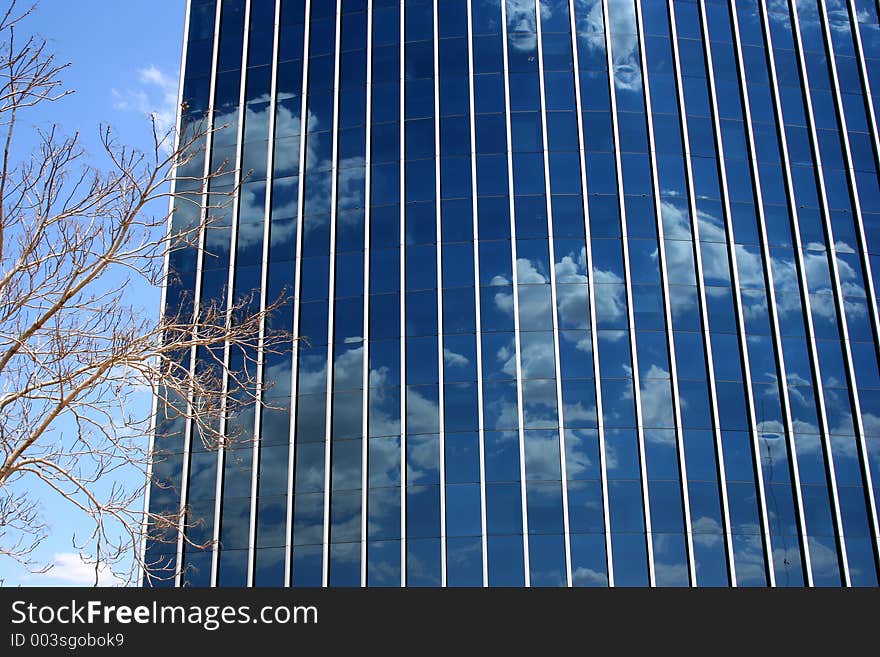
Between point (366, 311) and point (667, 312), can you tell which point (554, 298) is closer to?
point (667, 312)

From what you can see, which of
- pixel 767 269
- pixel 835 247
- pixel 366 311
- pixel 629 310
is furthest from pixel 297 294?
pixel 835 247

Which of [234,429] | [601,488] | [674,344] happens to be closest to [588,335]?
[674,344]

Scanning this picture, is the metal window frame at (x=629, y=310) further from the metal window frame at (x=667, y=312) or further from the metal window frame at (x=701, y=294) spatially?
the metal window frame at (x=701, y=294)

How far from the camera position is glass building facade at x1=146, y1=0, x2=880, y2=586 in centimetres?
3170

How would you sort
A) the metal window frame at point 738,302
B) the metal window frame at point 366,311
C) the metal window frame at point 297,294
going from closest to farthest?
the metal window frame at point 738,302 → the metal window frame at point 366,311 → the metal window frame at point 297,294

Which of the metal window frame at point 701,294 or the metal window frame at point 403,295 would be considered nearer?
the metal window frame at point 701,294

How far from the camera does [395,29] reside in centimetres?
3788

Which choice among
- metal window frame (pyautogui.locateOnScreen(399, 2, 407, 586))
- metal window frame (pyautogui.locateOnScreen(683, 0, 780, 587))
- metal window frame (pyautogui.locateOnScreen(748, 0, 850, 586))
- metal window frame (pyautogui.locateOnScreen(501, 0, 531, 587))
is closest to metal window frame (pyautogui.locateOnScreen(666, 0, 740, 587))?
metal window frame (pyautogui.locateOnScreen(683, 0, 780, 587))

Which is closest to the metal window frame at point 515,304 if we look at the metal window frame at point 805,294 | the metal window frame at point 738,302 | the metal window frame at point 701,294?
the metal window frame at point 701,294

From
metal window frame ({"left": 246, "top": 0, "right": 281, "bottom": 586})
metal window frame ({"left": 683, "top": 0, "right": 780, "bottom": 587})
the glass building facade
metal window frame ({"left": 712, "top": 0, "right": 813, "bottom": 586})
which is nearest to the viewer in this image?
metal window frame ({"left": 683, "top": 0, "right": 780, "bottom": 587})

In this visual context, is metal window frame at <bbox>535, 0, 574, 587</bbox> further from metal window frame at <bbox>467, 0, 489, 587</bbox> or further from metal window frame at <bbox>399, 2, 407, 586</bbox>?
metal window frame at <bbox>399, 2, 407, 586</bbox>

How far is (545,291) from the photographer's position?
111 feet

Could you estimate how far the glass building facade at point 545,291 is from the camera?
31.7 m

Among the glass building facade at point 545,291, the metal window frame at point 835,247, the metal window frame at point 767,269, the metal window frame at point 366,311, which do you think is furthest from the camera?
the metal window frame at point 366,311
